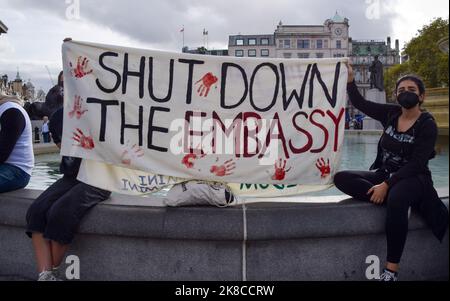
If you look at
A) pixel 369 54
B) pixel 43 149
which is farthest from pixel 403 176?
pixel 369 54

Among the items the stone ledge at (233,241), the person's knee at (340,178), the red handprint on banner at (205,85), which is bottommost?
the stone ledge at (233,241)

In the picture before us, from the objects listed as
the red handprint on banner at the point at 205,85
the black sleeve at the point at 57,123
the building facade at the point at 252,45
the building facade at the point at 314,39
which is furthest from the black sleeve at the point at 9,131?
the building facade at the point at 252,45

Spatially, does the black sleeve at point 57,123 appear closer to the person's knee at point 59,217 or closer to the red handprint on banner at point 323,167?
the person's knee at point 59,217

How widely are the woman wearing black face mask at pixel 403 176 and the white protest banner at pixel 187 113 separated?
52 centimetres

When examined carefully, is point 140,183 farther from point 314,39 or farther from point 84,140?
point 314,39

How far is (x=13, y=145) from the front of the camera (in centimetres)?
349

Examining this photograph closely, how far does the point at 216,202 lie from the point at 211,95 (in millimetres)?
765

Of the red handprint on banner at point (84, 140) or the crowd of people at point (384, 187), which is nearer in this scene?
the crowd of people at point (384, 187)

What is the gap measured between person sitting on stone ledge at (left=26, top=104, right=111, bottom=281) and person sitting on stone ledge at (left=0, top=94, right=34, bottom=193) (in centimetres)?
50

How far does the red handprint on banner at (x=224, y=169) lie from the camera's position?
338 centimetres

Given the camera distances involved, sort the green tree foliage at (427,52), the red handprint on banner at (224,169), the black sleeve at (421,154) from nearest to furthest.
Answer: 1. the black sleeve at (421,154)
2. the red handprint on banner at (224,169)
3. the green tree foliage at (427,52)

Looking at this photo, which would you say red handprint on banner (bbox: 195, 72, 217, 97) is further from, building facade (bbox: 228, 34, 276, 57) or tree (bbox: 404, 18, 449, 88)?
building facade (bbox: 228, 34, 276, 57)

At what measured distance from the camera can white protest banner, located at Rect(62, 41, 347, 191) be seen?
133 inches
